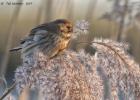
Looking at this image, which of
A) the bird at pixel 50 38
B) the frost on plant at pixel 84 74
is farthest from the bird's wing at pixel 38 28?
the frost on plant at pixel 84 74

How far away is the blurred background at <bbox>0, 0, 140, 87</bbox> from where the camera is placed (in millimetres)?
1531

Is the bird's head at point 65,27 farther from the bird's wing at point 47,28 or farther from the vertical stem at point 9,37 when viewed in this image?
the vertical stem at point 9,37

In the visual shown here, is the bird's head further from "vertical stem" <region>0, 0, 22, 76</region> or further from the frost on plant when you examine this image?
"vertical stem" <region>0, 0, 22, 76</region>

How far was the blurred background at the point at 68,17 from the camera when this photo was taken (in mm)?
1531

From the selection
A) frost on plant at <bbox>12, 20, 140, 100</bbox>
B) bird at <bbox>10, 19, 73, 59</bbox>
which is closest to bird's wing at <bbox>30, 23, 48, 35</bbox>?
bird at <bbox>10, 19, 73, 59</bbox>

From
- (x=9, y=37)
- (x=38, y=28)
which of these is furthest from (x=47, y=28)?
(x=9, y=37)

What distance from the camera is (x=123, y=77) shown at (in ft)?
4.79

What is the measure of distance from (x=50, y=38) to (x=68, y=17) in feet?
0.41

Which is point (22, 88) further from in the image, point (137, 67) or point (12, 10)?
point (137, 67)

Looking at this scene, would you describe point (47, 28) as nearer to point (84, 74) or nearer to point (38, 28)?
point (38, 28)

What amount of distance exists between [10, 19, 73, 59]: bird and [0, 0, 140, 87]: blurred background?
0.14 ft

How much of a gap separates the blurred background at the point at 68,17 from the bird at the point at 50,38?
0.14 feet

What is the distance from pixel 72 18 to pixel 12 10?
0.77ft

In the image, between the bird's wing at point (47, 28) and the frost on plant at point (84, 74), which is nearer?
A: the frost on plant at point (84, 74)
